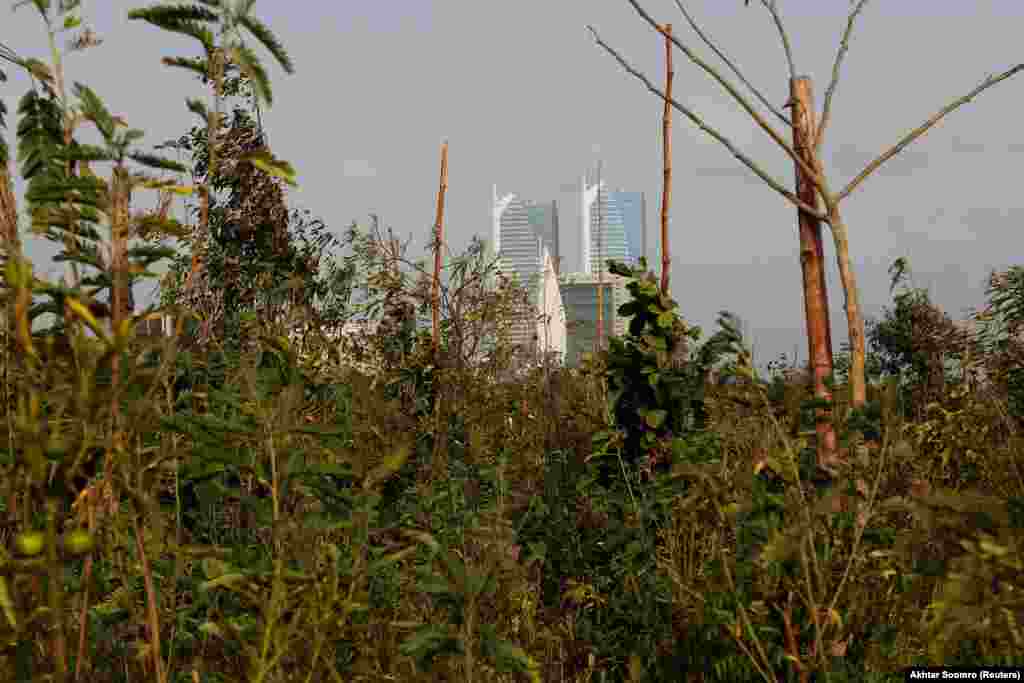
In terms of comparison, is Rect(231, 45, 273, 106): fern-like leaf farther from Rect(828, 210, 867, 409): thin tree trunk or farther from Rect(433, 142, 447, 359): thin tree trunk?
Rect(433, 142, 447, 359): thin tree trunk

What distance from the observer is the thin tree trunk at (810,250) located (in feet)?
9.69

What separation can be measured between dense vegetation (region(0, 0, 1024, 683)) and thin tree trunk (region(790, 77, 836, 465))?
0.45 feet

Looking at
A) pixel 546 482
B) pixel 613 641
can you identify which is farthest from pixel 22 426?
pixel 546 482

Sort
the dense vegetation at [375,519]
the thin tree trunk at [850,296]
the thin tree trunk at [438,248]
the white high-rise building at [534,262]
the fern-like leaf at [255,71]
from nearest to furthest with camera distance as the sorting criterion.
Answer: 1. the dense vegetation at [375,519]
2. the fern-like leaf at [255,71]
3. the thin tree trunk at [850,296]
4. the thin tree trunk at [438,248]
5. the white high-rise building at [534,262]

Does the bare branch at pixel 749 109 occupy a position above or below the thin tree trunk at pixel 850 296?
above

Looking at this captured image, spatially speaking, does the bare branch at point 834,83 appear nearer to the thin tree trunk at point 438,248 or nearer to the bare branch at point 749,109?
the bare branch at point 749,109

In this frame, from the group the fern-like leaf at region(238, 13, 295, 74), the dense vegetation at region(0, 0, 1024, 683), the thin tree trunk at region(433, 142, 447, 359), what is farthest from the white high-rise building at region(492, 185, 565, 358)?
the fern-like leaf at region(238, 13, 295, 74)

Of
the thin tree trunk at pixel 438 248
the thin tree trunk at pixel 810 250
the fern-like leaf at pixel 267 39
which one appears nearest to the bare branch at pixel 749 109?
the thin tree trunk at pixel 810 250

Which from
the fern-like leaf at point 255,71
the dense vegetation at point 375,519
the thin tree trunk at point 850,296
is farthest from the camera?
the thin tree trunk at point 850,296

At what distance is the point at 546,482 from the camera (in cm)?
507

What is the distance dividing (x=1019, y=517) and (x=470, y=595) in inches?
40.4

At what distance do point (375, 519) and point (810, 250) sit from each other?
5.58 feet

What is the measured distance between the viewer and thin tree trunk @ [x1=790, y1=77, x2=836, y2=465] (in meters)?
2.95

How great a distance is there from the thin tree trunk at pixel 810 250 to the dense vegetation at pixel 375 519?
0.14 m
